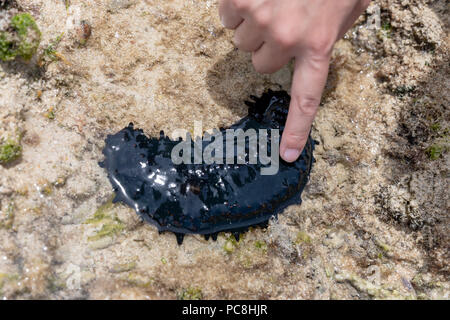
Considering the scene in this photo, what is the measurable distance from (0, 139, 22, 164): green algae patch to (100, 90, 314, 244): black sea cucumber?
0.58 m

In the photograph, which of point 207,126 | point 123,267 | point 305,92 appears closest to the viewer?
point 305,92

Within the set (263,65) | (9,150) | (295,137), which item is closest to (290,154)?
(295,137)

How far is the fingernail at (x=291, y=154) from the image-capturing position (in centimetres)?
279

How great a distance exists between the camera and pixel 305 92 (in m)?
2.37

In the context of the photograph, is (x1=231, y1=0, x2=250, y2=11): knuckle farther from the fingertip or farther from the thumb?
the fingertip

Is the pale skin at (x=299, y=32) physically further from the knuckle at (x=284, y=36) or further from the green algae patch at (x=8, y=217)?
the green algae patch at (x=8, y=217)

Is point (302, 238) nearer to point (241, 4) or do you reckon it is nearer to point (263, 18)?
point (263, 18)

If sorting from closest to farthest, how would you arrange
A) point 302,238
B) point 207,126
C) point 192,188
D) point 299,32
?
point 299,32
point 192,188
point 302,238
point 207,126

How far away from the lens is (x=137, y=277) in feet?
8.91

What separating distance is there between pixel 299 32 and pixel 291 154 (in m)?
0.91

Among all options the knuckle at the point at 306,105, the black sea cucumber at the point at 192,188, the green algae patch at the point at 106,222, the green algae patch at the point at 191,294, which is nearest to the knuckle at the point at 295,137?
the knuckle at the point at 306,105

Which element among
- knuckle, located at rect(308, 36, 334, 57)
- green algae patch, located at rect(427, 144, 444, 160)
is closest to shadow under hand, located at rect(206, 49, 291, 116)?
knuckle, located at rect(308, 36, 334, 57)

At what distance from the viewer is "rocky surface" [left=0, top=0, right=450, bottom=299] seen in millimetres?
2713

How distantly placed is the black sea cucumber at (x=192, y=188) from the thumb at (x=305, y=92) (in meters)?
0.45
